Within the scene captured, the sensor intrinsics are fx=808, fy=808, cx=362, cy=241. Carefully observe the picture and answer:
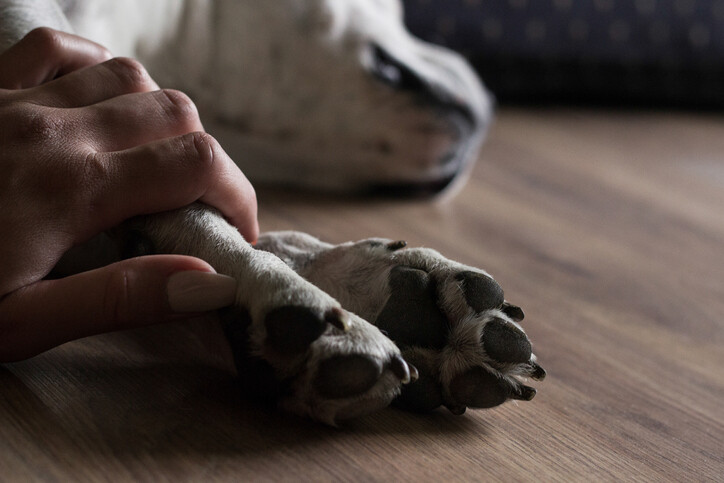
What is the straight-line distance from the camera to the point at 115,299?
2.12 ft

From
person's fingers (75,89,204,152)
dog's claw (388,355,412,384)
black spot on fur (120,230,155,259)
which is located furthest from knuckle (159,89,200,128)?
dog's claw (388,355,412,384)

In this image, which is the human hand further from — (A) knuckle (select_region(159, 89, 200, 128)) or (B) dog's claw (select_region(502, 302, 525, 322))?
(B) dog's claw (select_region(502, 302, 525, 322))

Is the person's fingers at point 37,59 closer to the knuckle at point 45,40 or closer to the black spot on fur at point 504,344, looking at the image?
the knuckle at point 45,40

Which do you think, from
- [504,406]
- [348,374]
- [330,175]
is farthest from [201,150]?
[330,175]

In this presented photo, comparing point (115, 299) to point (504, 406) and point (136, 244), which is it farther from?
point (504, 406)

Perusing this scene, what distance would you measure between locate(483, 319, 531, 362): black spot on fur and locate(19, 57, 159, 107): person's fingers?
429mm

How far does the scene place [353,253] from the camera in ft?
2.61

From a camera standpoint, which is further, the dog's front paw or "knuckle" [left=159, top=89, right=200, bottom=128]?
"knuckle" [left=159, top=89, right=200, bottom=128]

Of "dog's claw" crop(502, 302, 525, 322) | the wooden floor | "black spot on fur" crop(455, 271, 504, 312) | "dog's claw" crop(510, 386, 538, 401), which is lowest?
the wooden floor

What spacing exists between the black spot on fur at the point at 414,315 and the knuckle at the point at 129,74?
34cm

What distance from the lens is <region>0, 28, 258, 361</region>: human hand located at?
65 centimetres

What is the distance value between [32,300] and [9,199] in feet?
0.28

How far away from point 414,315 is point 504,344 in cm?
8

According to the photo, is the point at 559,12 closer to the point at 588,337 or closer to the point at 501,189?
the point at 501,189
